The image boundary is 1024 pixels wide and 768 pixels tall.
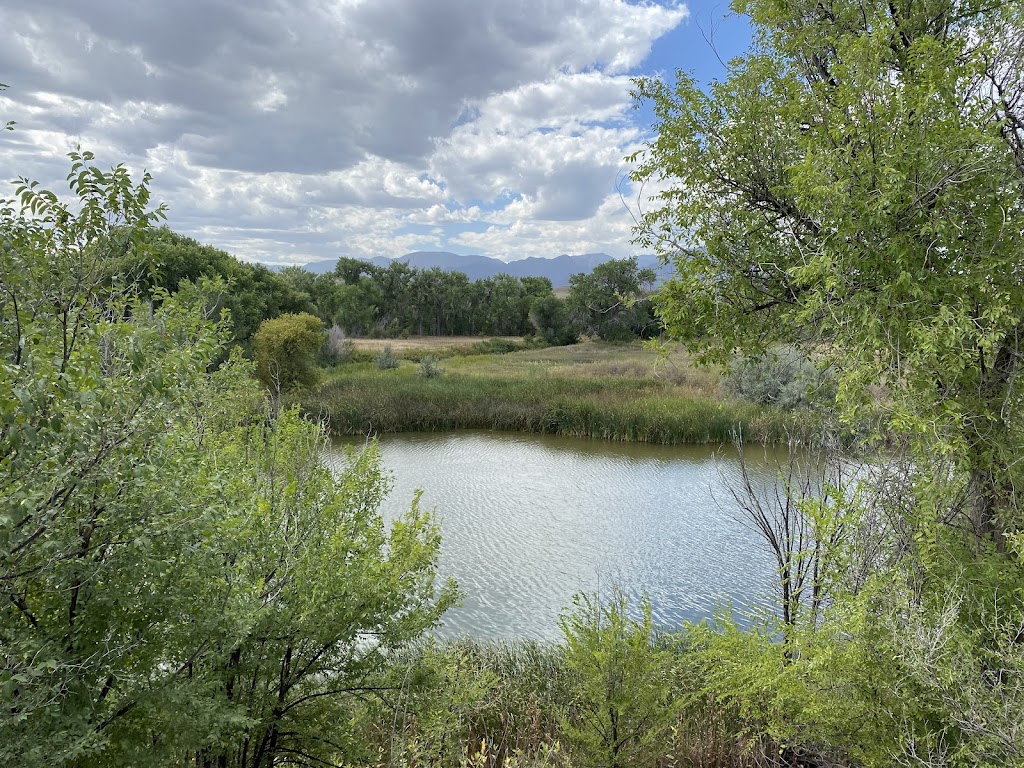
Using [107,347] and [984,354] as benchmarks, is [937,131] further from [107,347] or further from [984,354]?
[107,347]

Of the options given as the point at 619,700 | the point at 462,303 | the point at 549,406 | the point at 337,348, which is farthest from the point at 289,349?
the point at 462,303

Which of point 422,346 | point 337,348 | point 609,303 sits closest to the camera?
point 337,348

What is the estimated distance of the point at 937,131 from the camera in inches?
171

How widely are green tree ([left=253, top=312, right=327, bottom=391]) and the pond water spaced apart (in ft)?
17.5

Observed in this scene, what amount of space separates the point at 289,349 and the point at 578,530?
1589cm

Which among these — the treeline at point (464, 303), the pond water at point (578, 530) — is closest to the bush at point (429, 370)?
the pond water at point (578, 530)

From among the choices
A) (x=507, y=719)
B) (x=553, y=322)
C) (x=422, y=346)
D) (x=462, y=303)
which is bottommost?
(x=507, y=719)

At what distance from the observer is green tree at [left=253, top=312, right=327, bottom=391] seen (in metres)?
23.2

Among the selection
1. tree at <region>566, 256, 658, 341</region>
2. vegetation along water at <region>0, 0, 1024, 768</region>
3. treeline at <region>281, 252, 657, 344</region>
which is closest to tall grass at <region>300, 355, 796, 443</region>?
vegetation along water at <region>0, 0, 1024, 768</region>

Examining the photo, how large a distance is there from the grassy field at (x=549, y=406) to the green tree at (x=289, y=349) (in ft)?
3.14

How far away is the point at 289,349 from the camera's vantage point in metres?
23.5

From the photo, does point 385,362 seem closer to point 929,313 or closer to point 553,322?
point 553,322

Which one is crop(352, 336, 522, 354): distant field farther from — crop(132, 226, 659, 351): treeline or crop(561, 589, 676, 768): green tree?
crop(561, 589, 676, 768): green tree

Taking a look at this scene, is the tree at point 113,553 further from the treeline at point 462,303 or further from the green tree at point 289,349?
the treeline at point 462,303
